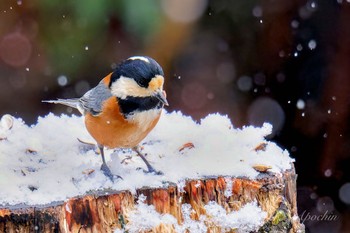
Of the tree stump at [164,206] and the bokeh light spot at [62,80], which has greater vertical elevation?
the bokeh light spot at [62,80]

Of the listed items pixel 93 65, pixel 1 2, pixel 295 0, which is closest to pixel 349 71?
pixel 295 0

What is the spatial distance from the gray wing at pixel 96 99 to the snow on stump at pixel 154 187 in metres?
0.23

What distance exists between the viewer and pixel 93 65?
185 inches

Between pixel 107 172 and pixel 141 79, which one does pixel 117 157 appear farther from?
pixel 141 79

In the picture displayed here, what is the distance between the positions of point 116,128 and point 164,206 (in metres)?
0.42

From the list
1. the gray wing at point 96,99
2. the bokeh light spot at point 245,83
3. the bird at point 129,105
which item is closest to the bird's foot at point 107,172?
the bird at point 129,105

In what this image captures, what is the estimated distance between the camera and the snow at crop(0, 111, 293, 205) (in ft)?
8.88

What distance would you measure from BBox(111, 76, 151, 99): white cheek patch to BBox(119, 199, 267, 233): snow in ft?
1.50

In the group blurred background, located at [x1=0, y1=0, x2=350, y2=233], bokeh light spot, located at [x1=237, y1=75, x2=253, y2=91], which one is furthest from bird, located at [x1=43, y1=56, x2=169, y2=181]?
bokeh light spot, located at [x1=237, y1=75, x2=253, y2=91]

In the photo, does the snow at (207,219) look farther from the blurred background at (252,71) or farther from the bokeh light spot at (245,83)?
the bokeh light spot at (245,83)

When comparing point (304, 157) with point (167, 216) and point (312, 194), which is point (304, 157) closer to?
point (312, 194)

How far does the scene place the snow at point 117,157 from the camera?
2707 mm

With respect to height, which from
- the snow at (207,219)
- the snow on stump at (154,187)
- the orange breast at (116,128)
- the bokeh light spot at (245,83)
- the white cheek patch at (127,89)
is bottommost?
the snow at (207,219)

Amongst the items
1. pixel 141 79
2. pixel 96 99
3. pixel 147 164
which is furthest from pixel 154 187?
pixel 96 99
